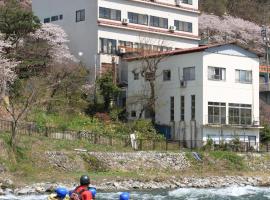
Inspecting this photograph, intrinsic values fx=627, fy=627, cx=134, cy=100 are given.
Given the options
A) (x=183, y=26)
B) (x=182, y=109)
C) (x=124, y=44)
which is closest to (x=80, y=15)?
(x=124, y=44)

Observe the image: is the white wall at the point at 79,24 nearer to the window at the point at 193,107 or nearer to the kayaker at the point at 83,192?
the window at the point at 193,107

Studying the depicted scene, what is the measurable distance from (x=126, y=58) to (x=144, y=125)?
764 cm

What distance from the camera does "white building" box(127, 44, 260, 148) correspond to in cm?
4225

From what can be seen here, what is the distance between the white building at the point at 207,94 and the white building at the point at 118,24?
458 cm

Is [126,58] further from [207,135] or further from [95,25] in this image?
[207,135]

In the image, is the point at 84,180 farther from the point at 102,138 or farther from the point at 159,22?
Result: the point at 159,22

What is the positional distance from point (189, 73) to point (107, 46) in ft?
29.0

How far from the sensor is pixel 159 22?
53375 mm

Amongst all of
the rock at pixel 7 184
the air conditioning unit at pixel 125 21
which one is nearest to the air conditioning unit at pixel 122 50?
the air conditioning unit at pixel 125 21

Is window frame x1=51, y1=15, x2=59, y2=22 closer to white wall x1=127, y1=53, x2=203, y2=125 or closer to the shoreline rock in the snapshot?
white wall x1=127, y1=53, x2=203, y2=125

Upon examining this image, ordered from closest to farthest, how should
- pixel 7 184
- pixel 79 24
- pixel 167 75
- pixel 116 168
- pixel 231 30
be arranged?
pixel 7 184
pixel 116 168
pixel 167 75
pixel 79 24
pixel 231 30

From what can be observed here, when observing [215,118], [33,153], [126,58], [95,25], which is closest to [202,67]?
[215,118]

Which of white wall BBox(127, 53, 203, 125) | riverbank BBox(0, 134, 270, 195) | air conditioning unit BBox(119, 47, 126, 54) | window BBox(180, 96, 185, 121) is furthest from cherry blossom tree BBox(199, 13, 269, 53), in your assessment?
riverbank BBox(0, 134, 270, 195)

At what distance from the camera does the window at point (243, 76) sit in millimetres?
44219
